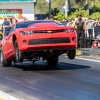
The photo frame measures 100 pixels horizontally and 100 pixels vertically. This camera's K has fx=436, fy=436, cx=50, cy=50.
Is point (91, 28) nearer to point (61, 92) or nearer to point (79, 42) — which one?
point (79, 42)

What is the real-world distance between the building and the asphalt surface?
2883 cm

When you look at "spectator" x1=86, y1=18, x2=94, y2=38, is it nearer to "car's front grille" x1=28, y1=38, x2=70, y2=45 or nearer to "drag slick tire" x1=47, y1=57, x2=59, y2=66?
"drag slick tire" x1=47, y1=57, x2=59, y2=66

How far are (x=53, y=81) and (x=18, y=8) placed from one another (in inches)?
1358

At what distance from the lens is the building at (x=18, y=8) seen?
44406mm

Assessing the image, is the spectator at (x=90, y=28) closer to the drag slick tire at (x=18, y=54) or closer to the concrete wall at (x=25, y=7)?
the drag slick tire at (x=18, y=54)

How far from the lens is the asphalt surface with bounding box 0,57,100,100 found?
900 cm

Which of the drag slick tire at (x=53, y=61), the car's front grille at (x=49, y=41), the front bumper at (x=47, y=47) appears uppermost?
Result: the car's front grille at (x=49, y=41)

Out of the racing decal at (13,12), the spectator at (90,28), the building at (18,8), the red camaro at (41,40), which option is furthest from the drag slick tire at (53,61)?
the building at (18,8)

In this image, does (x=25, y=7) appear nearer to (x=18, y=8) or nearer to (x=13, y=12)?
(x=18, y=8)

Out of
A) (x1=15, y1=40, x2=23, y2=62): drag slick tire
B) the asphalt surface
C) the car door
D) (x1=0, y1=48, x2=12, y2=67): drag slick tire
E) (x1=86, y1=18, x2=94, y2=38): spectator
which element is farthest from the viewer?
(x1=86, y1=18, x2=94, y2=38): spectator

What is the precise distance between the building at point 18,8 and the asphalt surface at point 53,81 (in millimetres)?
28832

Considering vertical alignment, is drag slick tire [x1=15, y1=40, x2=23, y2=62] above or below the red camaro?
below

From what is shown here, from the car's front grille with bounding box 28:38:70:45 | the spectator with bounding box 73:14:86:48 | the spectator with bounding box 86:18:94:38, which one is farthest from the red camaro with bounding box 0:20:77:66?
the spectator with bounding box 86:18:94:38

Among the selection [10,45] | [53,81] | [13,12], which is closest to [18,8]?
[13,12]
